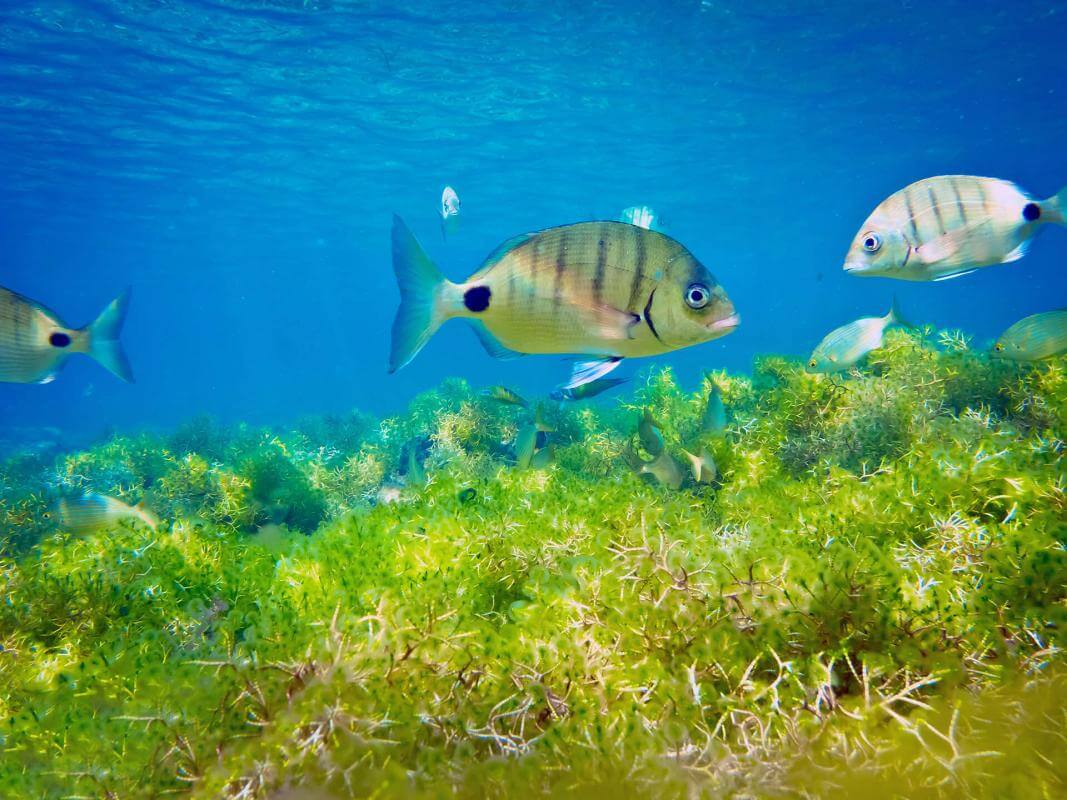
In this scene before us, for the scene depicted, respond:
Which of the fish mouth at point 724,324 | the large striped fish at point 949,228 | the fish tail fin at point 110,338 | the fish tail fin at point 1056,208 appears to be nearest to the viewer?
the fish mouth at point 724,324

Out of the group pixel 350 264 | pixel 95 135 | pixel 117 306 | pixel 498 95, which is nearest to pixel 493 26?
pixel 498 95

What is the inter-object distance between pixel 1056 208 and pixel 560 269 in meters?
3.57

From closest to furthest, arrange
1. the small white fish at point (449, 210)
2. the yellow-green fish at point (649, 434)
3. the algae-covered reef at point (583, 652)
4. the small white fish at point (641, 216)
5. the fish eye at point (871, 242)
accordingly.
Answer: the algae-covered reef at point (583, 652) < the fish eye at point (871, 242) < the yellow-green fish at point (649, 434) < the small white fish at point (641, 216) < the small white fish at point (449, 210)

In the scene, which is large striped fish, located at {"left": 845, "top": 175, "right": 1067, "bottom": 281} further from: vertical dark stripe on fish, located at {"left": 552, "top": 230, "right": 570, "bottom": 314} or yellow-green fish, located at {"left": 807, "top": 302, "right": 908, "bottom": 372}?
vertical dark stripe on fish, located at {"left": 552, "top": 230, "right": 570, "bottom": 314}

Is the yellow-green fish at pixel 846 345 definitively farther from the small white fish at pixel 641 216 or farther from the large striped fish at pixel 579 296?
the large striped fish at pixel 579 296

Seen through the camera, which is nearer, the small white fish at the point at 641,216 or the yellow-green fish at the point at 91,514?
the yellow-green fish at the point at 91,514

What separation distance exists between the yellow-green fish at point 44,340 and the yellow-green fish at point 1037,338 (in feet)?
23.3

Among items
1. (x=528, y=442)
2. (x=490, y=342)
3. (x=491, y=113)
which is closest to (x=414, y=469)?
(x=528, y=442)

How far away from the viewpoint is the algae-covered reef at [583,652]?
5.38 feet

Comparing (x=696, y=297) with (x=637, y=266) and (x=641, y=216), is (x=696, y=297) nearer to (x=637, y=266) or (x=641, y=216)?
(x=637, y=266)

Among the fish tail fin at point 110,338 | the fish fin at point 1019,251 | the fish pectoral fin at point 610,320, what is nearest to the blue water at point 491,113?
the fish fin at point 1019,251

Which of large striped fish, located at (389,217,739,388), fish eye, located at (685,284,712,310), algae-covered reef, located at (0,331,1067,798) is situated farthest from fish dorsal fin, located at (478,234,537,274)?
algae-covered reef, located at (0,331,1067,798)

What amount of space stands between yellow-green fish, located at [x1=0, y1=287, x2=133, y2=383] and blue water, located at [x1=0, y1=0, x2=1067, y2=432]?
7.66m

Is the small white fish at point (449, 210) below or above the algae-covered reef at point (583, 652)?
above
